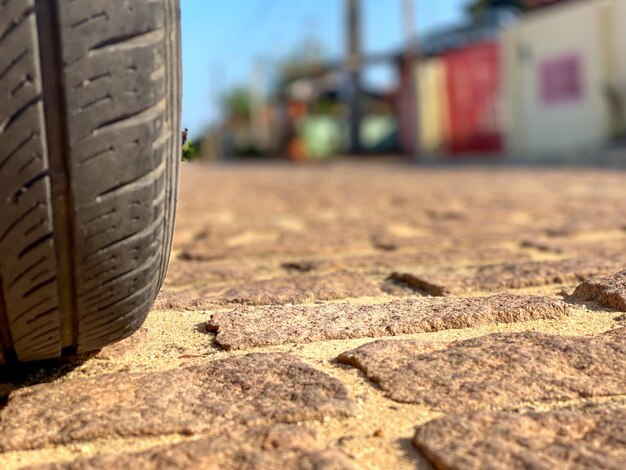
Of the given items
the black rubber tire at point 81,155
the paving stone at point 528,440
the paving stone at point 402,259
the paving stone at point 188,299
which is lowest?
the paving stone at point 402,259

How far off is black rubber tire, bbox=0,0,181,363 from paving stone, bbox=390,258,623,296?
1.18m

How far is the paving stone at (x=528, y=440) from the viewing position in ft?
3.93

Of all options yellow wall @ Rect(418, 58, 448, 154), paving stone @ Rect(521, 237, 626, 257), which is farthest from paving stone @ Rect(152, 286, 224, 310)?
yellow wall @ Rect(418, 58, 448, 154)

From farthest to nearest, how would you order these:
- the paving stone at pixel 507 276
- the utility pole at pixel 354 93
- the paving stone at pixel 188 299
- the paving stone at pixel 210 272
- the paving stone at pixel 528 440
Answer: the utility pole at pixel 354 93, the paving stone at pixel 210 272, the paving stone at pixel 507 276, the paving stone at pixel 188 299, the paving stone at pixel 528 440

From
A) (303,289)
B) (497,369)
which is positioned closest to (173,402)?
(497,369)

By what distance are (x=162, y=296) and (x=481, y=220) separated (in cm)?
239

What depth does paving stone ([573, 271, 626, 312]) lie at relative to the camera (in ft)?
6.69

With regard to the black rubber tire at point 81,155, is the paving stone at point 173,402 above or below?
below

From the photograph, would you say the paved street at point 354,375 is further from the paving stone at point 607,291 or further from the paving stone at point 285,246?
the paving stone at point 285,246

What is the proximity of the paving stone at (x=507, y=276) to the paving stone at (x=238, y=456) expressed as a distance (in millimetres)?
1150

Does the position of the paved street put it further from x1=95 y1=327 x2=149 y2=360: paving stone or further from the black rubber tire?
the black rubber tire

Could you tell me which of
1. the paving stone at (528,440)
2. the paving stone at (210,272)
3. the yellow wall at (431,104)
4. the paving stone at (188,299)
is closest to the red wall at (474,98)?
the yellow wall at (431,104)

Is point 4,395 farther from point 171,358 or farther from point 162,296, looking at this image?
point 162,296

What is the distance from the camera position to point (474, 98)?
21250mm
